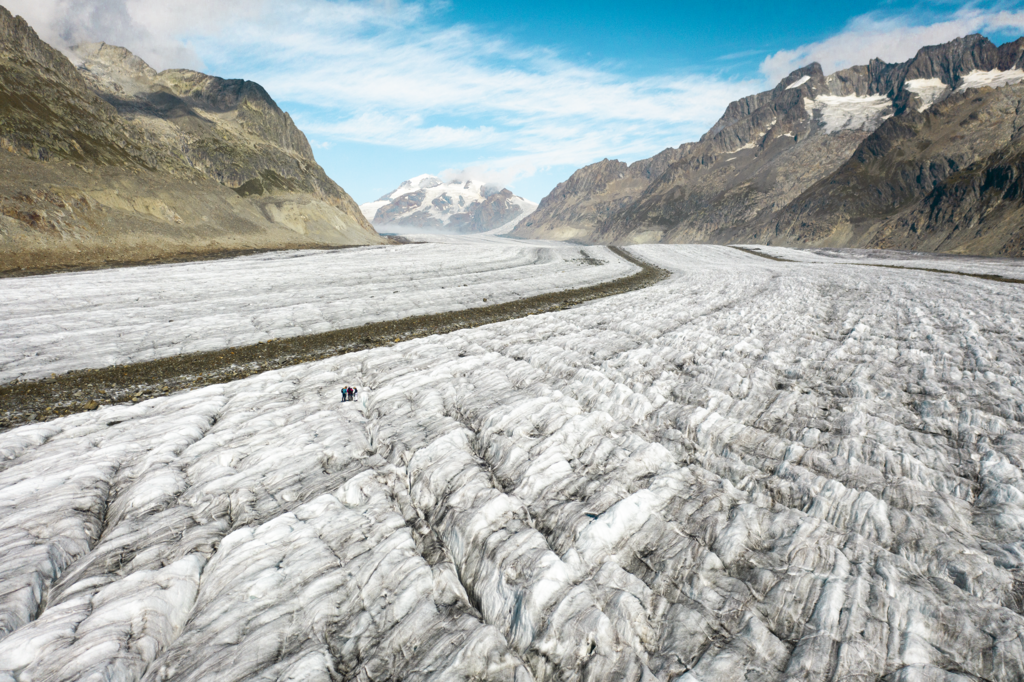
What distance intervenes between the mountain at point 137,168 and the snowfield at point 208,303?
15278 millimetres

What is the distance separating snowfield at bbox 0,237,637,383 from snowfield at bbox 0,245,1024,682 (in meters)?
6.03

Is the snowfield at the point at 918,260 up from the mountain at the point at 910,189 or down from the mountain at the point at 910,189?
down

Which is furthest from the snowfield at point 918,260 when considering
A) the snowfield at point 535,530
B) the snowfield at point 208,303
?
the snowfield at point 535,530

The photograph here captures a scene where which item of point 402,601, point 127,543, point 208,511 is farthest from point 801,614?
point 127,543

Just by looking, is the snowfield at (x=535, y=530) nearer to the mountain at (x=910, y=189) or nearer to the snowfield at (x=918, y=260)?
the snowfield at (x=918, y=260)

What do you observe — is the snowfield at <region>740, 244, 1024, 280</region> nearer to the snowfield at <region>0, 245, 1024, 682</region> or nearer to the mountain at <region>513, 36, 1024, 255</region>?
the mountain at <region>513, 36, 1024, 255</region>

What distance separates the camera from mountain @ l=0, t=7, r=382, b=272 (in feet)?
128

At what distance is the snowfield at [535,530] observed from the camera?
375 cm

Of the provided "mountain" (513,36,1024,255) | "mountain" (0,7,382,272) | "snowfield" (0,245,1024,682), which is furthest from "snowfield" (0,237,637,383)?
"mountain" (513,36,1024,255)

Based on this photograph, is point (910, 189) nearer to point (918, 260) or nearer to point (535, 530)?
point (918, 260)

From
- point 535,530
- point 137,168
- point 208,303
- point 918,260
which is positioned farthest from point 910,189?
point 137,168

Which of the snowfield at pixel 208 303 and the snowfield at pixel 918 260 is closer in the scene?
the snowfield at pixel 208 303

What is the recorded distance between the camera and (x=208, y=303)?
19.4 meters

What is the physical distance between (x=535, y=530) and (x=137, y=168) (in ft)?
248
